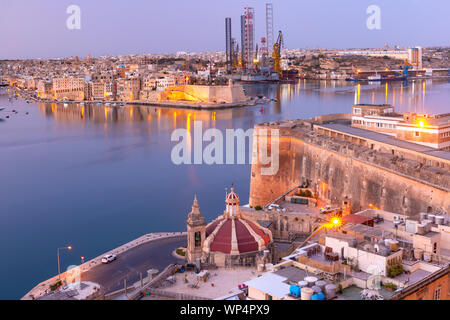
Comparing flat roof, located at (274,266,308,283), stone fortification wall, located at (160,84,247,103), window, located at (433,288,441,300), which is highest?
stone fortification wall, located at (160,84,247,103)

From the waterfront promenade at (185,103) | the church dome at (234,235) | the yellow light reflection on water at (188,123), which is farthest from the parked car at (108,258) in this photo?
the waterfront promenade at (185,103)

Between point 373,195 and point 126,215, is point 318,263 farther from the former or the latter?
point 126,215

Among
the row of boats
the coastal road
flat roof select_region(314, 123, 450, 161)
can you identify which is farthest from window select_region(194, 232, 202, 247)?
the row of boats

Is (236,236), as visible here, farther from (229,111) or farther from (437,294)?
(229,111)

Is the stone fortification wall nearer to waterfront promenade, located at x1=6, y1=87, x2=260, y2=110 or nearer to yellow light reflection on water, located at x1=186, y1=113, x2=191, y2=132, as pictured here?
waterfront promenade, located at x1=6, y1=87, x2=260, y2=110

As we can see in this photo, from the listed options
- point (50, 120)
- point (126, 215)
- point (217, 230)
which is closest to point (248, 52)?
point (50, 120)

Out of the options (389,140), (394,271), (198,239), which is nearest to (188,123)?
(389,140)

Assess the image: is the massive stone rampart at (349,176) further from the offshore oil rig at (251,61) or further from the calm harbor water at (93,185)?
the offshore oil rig at (251,61)
